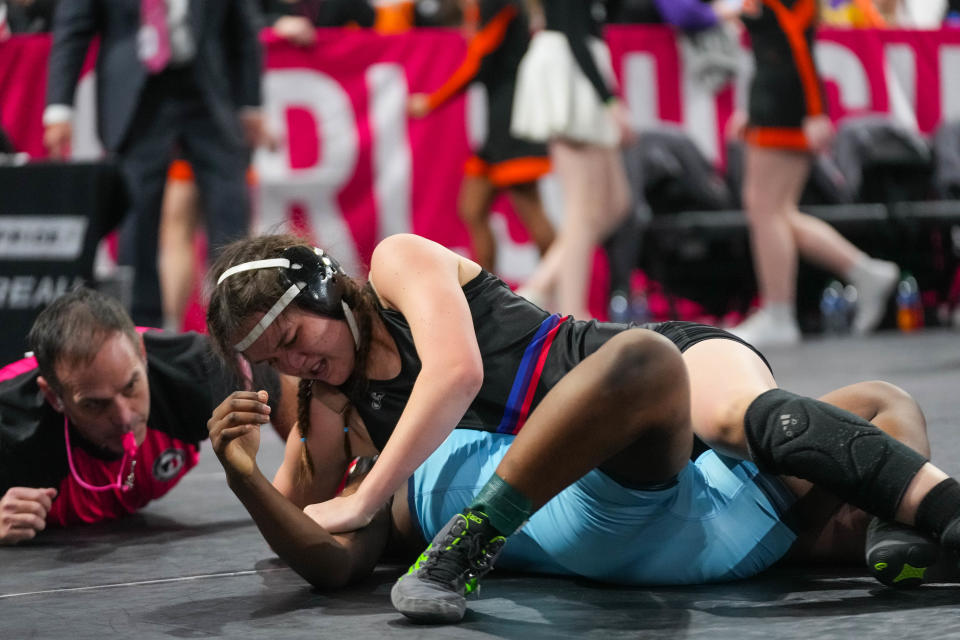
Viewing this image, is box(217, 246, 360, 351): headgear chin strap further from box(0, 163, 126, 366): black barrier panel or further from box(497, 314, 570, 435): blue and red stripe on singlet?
box(0, 163, 126, 366): black barrier panel

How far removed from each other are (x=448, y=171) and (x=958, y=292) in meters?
2.87

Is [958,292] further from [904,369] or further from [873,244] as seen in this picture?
[904,369]

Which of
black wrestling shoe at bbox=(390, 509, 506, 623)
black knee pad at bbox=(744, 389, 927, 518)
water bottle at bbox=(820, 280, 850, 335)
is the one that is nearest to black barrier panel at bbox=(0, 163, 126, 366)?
black wrestling shoe at bbox=(390, 509, 506, 623)

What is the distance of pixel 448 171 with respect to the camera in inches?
272

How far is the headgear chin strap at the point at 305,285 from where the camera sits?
92.5 inches

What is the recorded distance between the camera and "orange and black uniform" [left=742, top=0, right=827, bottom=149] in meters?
6.30

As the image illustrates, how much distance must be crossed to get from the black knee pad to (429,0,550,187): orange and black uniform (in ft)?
13.7

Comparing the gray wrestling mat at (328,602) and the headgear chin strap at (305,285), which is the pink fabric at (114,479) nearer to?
the gray wrestling mat at (328,602)

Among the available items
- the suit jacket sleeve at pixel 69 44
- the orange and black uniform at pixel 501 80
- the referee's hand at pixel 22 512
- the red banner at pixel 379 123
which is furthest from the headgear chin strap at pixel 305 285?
the red banner at pixel 379 123

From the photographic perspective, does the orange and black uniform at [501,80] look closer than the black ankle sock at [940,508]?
No

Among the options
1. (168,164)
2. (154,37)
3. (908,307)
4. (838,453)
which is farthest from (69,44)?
(908,307)

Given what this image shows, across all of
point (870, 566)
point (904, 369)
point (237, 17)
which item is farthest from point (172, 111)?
point (870, 566)

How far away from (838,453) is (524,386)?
552 millimetres

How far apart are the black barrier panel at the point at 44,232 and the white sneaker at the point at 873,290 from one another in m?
3.60
